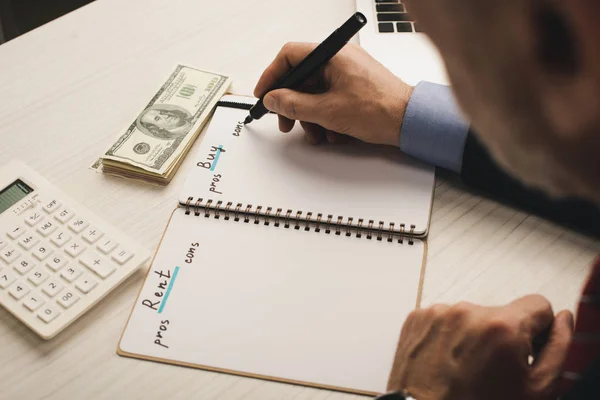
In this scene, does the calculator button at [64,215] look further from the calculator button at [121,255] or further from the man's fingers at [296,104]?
the man's fingers at [296,104]

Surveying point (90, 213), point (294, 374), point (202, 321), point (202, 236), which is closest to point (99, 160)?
point (90, 213)

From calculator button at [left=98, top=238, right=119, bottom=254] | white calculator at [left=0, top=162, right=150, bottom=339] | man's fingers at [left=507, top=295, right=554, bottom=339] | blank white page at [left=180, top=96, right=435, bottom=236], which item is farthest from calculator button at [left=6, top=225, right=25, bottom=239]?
man's fingers at [left=507, top=295, right=554, bottom=339]

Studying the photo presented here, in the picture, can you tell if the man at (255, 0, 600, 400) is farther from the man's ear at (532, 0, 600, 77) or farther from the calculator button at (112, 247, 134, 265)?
the calculator button at (112, 247, 134, 265)

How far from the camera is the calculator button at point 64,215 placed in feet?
2.77

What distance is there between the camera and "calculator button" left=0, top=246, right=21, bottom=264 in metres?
0.80

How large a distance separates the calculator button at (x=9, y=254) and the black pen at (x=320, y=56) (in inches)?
15.0

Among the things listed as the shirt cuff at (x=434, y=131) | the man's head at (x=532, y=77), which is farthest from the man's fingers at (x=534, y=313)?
the man's head at (x=532, y=77)

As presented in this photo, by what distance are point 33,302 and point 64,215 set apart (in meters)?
0.13

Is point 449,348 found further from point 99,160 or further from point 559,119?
point 99,160

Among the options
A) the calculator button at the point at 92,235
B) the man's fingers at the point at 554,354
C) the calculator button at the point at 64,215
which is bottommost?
the man's fingers at the point at 554,354

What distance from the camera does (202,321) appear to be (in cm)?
75

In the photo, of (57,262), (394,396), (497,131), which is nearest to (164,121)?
(57,262)

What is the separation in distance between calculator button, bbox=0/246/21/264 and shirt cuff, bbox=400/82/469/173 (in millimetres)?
527

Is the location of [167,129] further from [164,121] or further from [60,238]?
[60,238]
